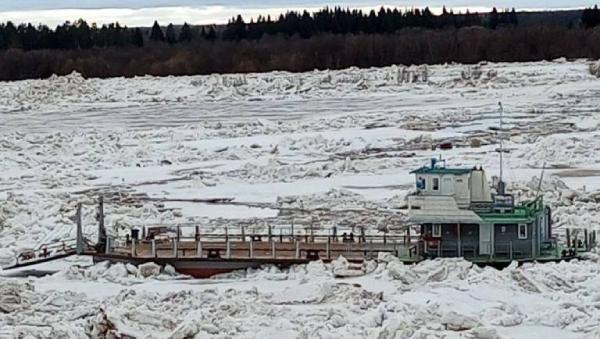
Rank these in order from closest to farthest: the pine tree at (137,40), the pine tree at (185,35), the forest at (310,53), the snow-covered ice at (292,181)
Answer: the snow-covered ice at (292,181), the forest at (310,53), the pine tree at (137,40), the pine tree at (185,35)

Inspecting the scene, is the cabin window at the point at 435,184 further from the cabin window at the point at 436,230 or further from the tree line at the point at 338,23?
the tree line at the point at 338,23

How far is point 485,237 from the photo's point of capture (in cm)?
1549

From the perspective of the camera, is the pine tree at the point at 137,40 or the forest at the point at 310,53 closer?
the forest at the point at 310,53

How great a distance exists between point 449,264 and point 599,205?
561 cm

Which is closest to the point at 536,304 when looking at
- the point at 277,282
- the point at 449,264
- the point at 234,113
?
the point at 449,264

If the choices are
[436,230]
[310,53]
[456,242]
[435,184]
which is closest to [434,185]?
[435,184]

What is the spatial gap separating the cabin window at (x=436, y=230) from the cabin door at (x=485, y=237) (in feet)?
1.57

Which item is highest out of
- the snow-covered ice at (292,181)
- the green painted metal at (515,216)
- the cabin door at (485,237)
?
the green painted metal at (515,216)

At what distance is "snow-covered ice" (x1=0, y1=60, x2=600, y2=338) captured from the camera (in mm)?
12469

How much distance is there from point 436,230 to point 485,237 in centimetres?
59

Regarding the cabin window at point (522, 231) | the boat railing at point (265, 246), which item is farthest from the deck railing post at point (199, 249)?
the cabin window at point (522, 231)

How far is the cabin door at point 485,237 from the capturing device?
15477 millimetres

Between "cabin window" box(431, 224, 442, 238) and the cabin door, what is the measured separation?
478 millimetres

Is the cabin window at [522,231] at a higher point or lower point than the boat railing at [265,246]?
higher
